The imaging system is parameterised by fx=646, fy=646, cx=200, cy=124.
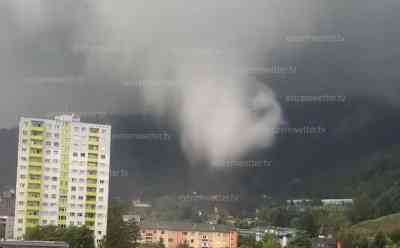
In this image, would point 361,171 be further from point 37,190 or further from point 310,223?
point 37,190

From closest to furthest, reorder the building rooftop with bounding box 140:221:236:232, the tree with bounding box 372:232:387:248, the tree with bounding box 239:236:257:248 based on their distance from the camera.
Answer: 1. the tree with bounding box 372:232:387:248
2. the tree with bounding box 239:236:257:248
3. the building rooftop with bounding box 140:221:236:232

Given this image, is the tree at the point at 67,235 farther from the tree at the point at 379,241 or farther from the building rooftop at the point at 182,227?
the tree at the point at 379,241

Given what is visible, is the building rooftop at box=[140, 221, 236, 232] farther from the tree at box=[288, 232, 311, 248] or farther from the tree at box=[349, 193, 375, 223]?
the tree at box=[349, 193, 375, 223]

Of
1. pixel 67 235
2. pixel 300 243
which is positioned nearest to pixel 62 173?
pixel 67 235

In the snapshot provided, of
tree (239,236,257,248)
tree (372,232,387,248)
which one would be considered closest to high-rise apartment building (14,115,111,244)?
tree (239,236,257,248)

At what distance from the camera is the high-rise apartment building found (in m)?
37.5

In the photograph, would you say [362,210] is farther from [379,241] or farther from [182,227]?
[379,241]

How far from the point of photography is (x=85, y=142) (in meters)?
39.8

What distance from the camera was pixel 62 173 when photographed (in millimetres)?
38938

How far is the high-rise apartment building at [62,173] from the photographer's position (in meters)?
37.5

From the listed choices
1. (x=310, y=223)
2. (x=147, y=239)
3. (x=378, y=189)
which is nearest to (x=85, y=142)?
(x=147, y=239)

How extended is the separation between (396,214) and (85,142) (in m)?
31.6

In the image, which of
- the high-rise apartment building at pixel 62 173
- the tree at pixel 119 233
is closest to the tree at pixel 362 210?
the tree at pixel 119 233

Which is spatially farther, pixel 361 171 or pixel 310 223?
pixel 361 171
